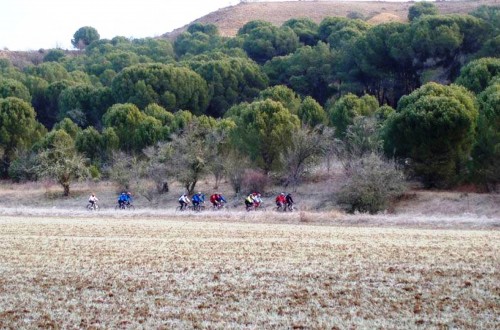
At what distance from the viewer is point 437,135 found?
151ft

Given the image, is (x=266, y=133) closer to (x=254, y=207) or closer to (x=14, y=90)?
(x=254, y=207)

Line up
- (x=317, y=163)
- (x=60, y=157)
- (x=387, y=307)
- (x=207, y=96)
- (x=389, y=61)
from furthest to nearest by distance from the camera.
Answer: (x=207, y=96) → (x=389, y=61) → (x=60, y=157) → (x=317, y=163) → (x=387, y=307)

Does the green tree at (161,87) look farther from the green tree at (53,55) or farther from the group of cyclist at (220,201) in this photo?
the green tree at (53,55)

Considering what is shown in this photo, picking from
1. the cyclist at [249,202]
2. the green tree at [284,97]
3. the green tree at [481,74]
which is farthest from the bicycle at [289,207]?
the green tree at [284,97]

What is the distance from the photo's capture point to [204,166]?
54.2 metres

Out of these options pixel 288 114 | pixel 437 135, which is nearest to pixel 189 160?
pixel 288 114

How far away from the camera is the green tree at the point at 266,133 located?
55062 millimetres

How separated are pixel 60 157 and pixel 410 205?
3068 centimetres

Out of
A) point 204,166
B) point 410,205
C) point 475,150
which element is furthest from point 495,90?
point 204,166

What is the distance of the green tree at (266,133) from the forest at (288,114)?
0.10m

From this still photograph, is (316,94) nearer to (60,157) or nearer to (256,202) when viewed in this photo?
(60,157)

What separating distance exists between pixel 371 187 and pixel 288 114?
15.2m

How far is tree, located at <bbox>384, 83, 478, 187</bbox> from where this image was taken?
4584 centimetres

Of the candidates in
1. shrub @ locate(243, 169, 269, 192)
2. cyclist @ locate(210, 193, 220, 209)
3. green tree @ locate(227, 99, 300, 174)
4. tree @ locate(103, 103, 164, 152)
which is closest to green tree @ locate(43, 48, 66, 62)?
tree @ locate(103, 103, 164, 152)
